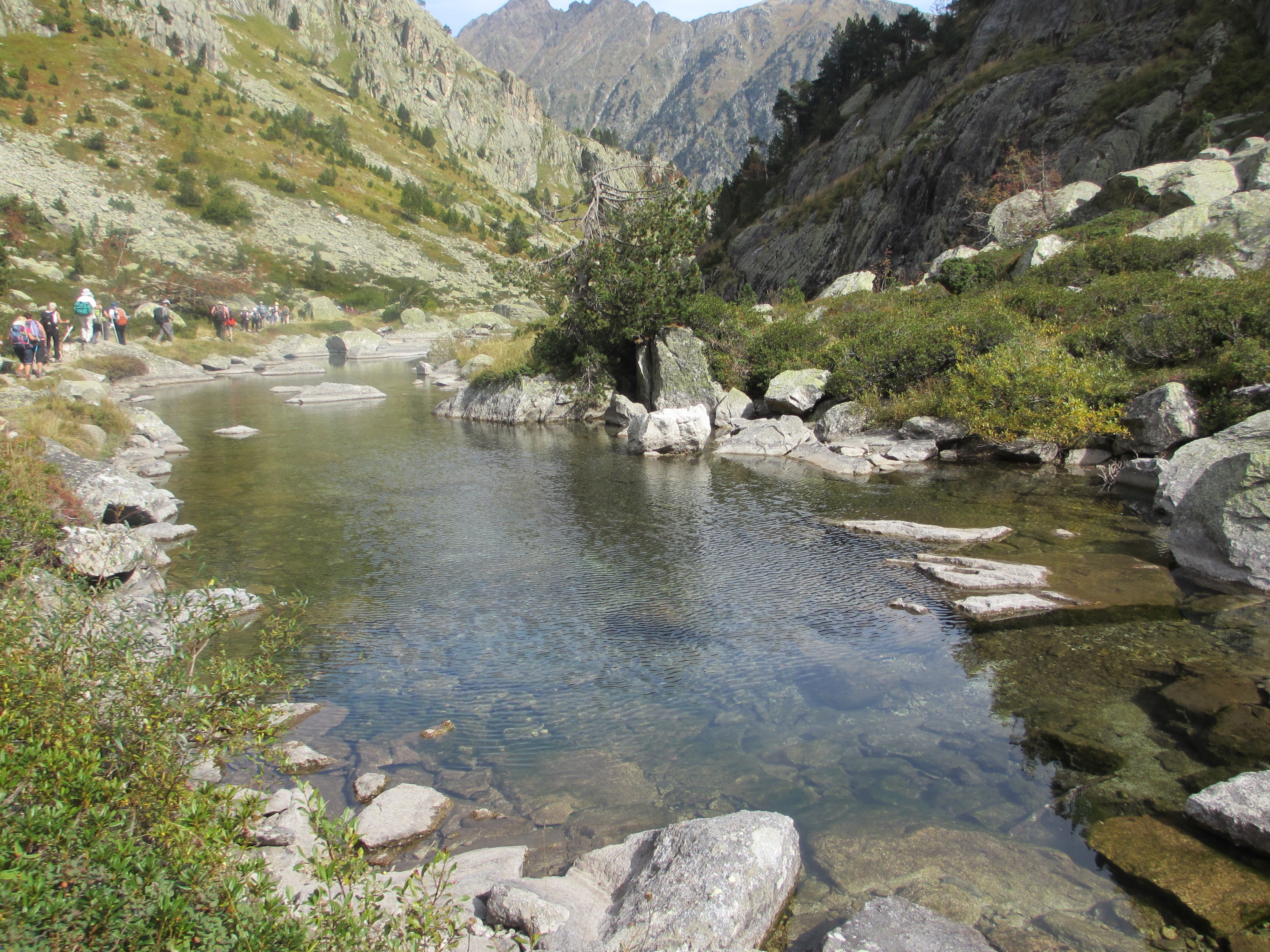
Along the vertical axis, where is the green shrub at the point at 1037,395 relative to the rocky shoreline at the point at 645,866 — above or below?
above

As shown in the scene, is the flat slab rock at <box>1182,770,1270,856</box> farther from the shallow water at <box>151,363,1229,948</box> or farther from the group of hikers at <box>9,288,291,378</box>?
the group of hikers at <box>9,288,291,378</box>

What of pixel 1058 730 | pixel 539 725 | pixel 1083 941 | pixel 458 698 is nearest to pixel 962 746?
pixel 1058 730

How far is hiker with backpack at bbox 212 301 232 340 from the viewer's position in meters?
Result: 53.3

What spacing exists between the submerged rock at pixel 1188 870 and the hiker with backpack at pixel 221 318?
59.2 meters

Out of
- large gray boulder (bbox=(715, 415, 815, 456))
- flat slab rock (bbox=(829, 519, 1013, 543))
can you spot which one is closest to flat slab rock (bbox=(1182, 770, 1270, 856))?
flat slab rock (bbox=(829, 519, 1013, 543))

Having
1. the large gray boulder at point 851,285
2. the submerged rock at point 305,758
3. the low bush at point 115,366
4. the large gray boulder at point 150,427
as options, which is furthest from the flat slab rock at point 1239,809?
the low bush at point 115,366

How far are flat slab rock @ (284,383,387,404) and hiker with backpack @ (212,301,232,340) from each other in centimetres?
2316

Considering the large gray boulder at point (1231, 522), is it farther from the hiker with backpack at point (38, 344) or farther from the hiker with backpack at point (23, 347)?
the hiker with backpack at point (38, 344)

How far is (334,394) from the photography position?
33.9 meters

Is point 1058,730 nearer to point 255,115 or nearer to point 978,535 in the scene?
point 978,535

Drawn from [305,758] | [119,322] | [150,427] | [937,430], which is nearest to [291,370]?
[119,322]

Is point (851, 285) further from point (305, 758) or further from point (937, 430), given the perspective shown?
point (305, 758)

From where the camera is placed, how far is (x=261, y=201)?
90.2m

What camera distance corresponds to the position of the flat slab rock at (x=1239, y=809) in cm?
542
